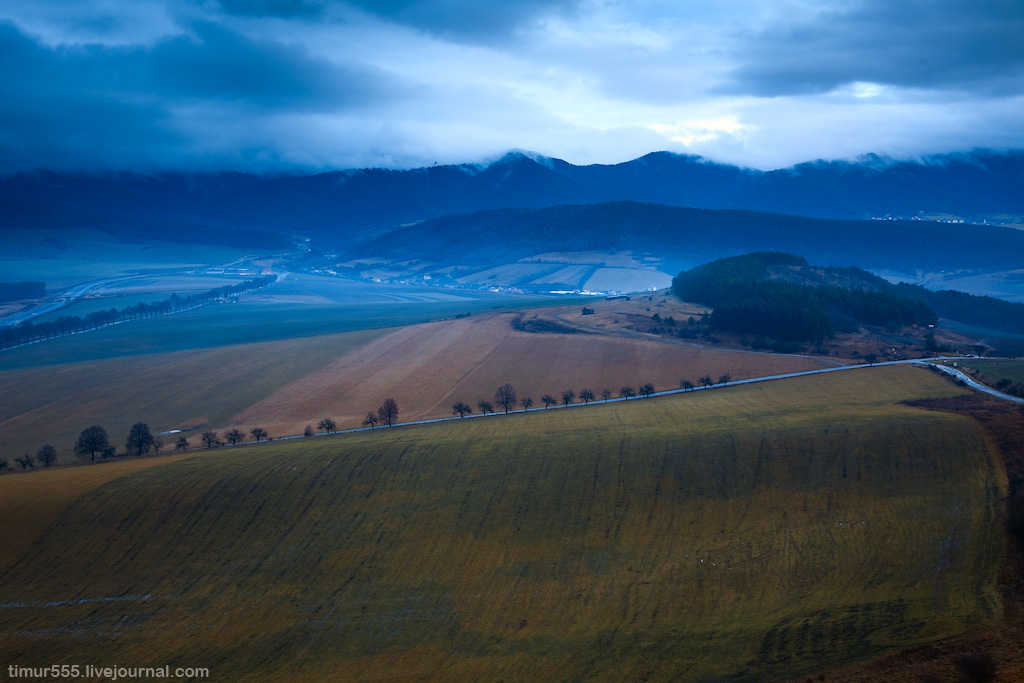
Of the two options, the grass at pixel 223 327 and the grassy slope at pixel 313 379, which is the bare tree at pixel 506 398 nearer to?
the grassy slope at pixel 313 379

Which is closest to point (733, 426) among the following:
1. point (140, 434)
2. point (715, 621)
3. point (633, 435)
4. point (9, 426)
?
point (633, 435)

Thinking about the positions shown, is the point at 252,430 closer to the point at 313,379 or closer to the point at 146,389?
the point at 313,379

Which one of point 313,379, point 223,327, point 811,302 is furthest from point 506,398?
point 223,327

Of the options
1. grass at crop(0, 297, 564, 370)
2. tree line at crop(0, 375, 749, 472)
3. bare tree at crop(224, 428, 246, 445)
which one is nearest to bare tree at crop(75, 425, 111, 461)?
tree line at crop(0, 375, 749, 472)

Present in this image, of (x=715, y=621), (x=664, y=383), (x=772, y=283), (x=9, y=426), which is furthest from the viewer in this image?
(x=772, y=283)

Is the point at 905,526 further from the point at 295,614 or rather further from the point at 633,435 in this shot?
the point at 295,614

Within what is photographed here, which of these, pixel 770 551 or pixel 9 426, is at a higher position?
pixel 9 426

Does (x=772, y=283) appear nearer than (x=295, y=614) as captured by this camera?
No

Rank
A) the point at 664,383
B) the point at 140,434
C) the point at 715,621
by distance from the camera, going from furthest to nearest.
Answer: the point at 664,383
the point at 140,434
the point at 715,621

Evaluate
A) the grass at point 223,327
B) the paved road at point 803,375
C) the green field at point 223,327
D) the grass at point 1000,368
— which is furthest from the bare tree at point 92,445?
the grass at point 1000,368
